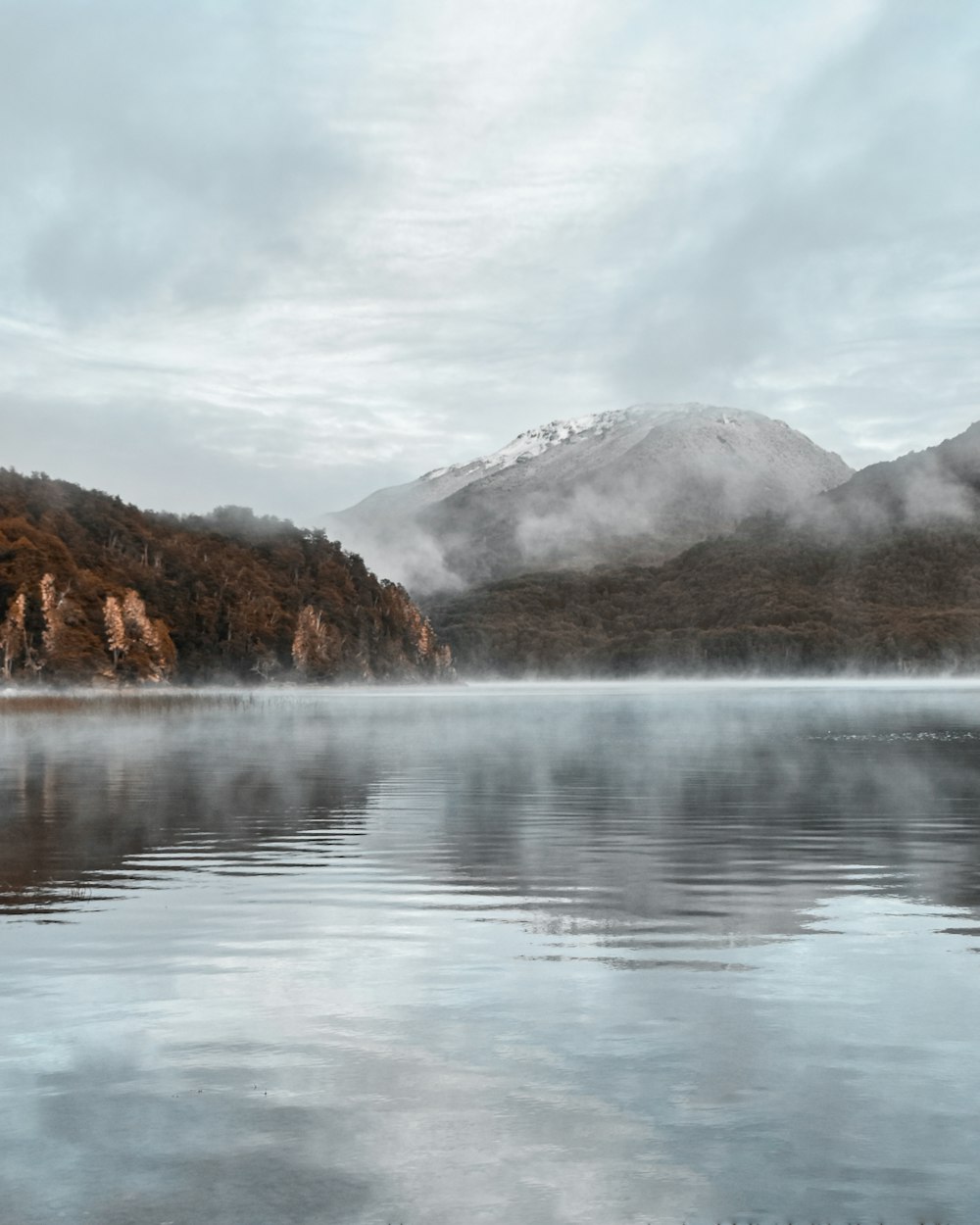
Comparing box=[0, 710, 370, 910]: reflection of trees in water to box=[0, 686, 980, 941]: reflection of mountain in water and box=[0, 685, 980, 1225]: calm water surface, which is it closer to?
box=[0, 686, 980, 941]: reflection of mountain in water

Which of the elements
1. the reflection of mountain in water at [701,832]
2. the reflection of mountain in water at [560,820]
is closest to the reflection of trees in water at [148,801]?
the reflection of mountain in water at [560,820]

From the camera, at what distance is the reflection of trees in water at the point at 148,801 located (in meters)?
31.9

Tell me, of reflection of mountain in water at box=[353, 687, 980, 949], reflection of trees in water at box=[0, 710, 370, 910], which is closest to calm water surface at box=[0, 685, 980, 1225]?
reflection of mountain in water at box=[353, 687, 980, 949]

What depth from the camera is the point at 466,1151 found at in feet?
37.9

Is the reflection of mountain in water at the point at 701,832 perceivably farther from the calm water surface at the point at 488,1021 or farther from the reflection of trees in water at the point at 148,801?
the reflection of trees in water at the point at 148,801

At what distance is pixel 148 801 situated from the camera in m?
47.9

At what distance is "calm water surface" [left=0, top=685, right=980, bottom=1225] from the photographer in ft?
35.9

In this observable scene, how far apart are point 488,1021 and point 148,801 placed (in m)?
33.9

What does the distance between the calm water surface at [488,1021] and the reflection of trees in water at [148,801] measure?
335 mm

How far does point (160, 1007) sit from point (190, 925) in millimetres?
6227

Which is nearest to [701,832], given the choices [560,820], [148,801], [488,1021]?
[560,820]

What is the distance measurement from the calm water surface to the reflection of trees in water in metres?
0.33

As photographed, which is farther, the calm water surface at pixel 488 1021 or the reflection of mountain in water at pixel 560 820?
the reflection of mountain in water at pixel 560 820

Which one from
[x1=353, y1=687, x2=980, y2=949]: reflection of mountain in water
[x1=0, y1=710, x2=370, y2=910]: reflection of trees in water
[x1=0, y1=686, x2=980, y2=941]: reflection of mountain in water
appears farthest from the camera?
[x1=0, y1=710, x2=370, y2=910]: reflection of trees in water
